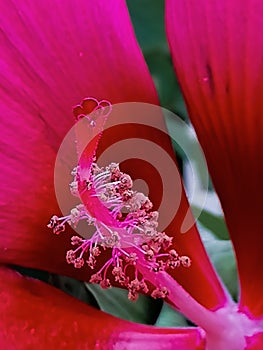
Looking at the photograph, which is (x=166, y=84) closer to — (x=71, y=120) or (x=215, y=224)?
(x=215, y=224)

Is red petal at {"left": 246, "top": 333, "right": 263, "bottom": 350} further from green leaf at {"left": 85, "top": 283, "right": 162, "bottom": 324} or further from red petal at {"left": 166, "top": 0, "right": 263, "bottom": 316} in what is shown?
green leaf at {"left": 85, "top": 283, "right": 162, "bottom": 324}

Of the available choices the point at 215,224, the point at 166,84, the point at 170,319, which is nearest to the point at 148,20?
the point at 166,84

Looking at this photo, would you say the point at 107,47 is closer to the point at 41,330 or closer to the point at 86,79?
the point at 86,79

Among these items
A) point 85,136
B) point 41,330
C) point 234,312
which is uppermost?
point 85,136

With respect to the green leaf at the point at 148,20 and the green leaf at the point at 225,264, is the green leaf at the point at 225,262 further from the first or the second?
the green leaf at the point at 148,20

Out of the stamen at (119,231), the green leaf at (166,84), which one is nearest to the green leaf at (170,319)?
the stamen at (119,231)

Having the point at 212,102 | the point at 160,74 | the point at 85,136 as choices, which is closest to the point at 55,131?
the point at 85,136

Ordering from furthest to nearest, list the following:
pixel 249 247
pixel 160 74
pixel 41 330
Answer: pixel 160 74
pixel 249 247
pixel 41 330
